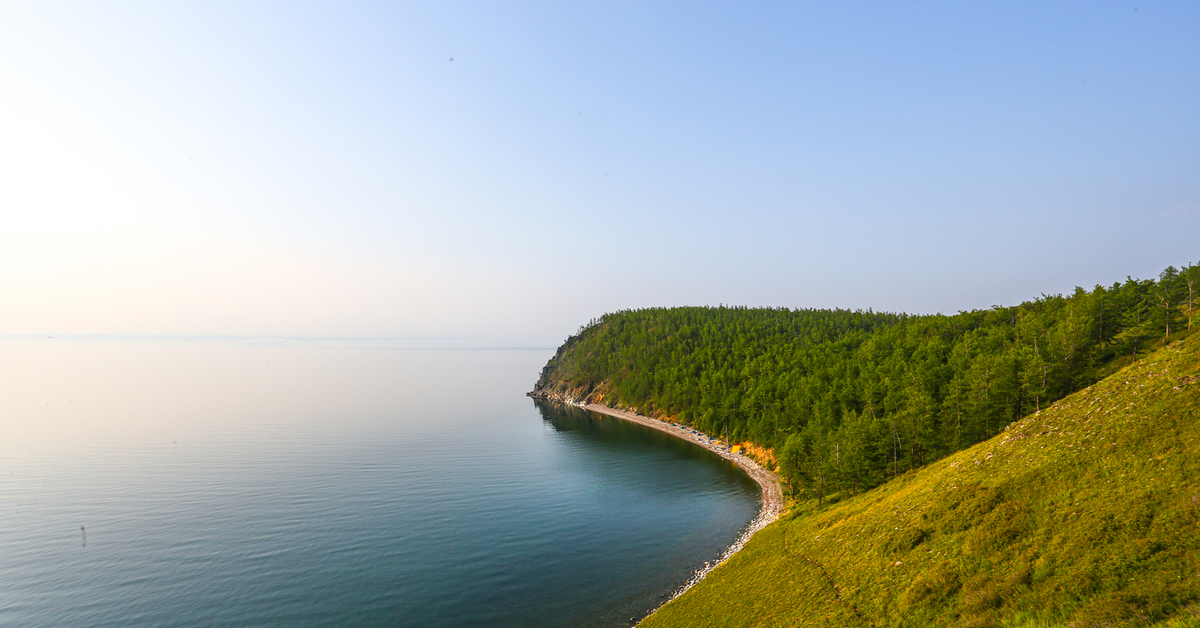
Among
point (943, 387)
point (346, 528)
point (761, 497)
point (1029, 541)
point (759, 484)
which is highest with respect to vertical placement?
point (943, 387)

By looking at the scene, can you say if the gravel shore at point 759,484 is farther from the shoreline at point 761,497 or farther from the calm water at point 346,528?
the calm water at point 346,528

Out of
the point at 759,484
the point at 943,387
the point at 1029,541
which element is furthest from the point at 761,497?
the point at 1029,541

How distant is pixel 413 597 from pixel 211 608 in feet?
74.1

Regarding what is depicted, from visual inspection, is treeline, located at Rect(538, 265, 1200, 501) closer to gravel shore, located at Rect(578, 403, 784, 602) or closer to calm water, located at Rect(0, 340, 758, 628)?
gravel shore, located at Rect(578, 403, 784, 602)

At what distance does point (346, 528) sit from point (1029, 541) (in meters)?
91.0

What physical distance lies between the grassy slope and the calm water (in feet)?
56.2

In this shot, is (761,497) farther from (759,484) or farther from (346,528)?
(346,528)

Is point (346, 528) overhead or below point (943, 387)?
below

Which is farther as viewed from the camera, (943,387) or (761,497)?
(943,387)

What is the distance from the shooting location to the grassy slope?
3306 centimetres

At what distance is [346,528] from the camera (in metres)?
77.2

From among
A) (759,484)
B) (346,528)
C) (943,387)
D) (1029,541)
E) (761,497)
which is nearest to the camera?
(1029,541)

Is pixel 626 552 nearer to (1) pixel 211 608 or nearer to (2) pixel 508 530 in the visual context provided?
(2) pixel 508 530

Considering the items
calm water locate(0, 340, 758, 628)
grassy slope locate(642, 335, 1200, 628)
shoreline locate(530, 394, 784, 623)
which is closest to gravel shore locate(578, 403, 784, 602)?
shoreline locate(530, 394, 784, 623)
